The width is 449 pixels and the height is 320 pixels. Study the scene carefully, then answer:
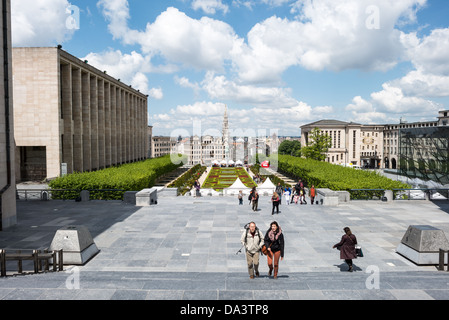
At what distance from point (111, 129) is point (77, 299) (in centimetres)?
5702

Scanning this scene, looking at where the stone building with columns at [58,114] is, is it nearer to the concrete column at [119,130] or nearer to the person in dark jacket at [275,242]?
the concrete column at [119,130]

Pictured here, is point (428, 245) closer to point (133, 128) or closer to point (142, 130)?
point (133, 128)

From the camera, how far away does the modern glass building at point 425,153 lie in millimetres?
41494

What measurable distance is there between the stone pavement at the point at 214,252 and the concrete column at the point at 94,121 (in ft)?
89.4

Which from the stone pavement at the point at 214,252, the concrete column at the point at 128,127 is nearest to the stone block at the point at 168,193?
the stone pavement at the point at 214,252

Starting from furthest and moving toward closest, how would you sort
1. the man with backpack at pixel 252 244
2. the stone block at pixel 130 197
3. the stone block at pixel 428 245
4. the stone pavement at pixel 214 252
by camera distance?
the stone block at pixel 130 197
the stone block at pixel 428 245
the man with backpack at pixel 252 244
the stone pavement at pixel 214 252

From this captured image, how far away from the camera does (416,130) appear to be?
46.2 meters

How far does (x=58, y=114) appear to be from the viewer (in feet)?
127

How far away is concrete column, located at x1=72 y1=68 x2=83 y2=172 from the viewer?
45781 millimetres

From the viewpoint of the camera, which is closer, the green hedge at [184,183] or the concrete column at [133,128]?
the green hedge at [184,183]

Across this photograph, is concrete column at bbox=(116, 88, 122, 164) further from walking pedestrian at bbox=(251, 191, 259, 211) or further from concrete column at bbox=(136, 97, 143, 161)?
walking pedestrian at bbox=(251, 191, 259, 211)
